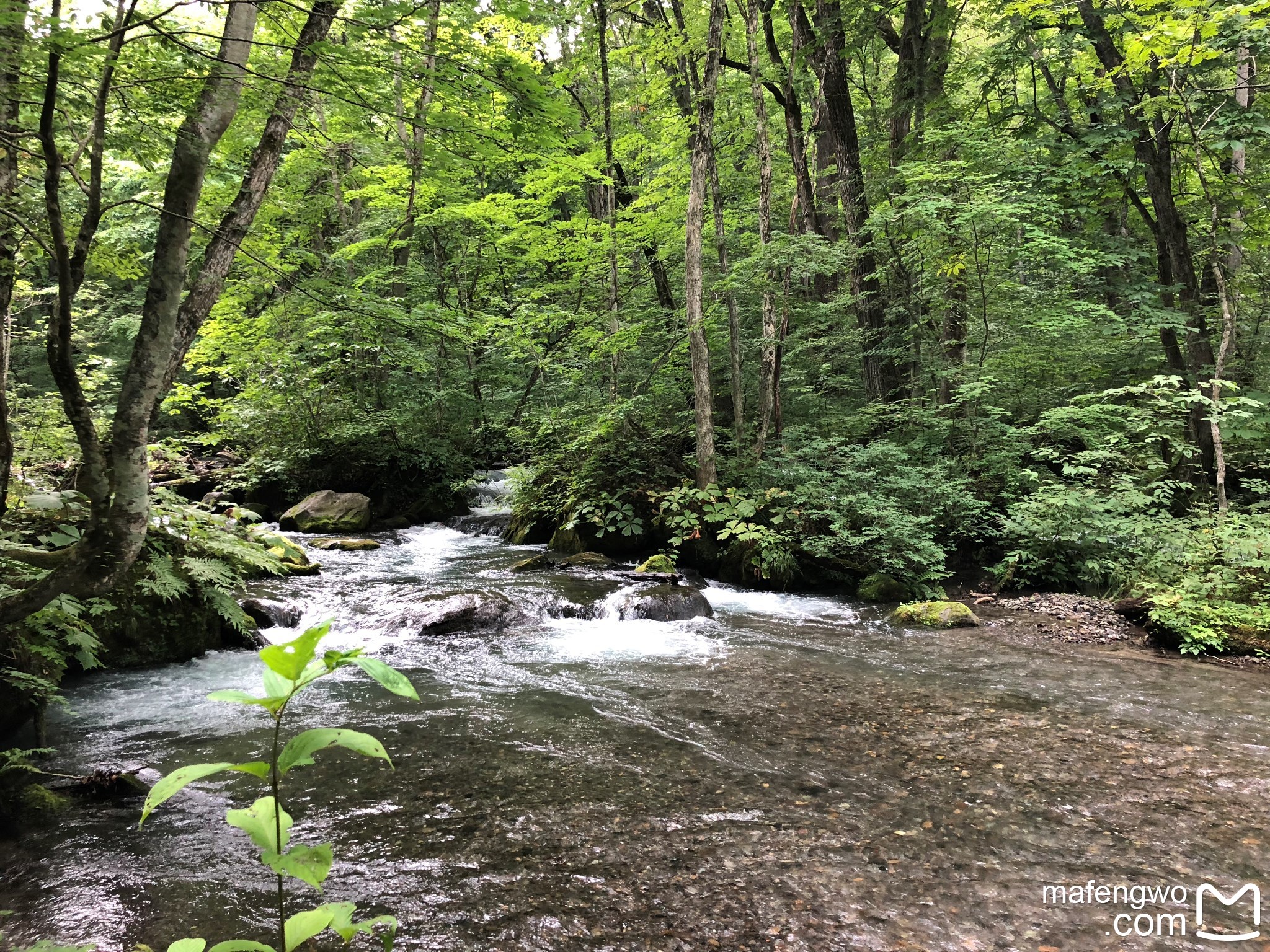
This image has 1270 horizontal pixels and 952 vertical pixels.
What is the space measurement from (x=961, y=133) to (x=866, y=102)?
12.7m

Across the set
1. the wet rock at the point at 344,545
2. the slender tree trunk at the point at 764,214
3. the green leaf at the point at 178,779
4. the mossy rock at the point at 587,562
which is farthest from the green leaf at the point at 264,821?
the wet rock at the point at 344,545

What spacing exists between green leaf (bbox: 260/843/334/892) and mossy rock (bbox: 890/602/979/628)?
769cm

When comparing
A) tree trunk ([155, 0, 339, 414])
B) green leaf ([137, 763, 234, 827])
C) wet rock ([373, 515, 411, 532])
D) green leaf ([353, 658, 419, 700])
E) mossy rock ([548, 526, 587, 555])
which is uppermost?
tree trunk ([155, 0, 339, 414])

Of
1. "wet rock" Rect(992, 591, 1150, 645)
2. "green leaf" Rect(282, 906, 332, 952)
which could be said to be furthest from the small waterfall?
"green leaf" Rect(282, 906, 332, 952)

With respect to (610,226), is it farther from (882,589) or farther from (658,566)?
(882,589)

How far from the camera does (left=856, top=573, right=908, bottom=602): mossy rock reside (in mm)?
9086

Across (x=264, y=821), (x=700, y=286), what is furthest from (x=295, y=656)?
(x=700, y=286)

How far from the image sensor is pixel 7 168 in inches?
135

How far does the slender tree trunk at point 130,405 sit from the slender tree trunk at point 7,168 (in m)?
0.25

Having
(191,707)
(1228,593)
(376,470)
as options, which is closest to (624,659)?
(191,707)

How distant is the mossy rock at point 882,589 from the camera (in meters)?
9.09

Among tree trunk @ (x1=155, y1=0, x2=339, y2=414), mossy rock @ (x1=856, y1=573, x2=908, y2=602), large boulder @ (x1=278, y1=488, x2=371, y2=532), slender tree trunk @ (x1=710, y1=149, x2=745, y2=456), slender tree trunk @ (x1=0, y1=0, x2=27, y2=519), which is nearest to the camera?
slender tree trunk @ (x1=0, y1=0, x2=27, y2=519)

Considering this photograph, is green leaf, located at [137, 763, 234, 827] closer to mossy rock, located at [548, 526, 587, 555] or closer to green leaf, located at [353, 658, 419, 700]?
green leaf, located at [353, 658, 419, 700]

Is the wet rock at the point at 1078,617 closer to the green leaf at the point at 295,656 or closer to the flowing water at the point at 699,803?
the flowing water at the point at 699,803
